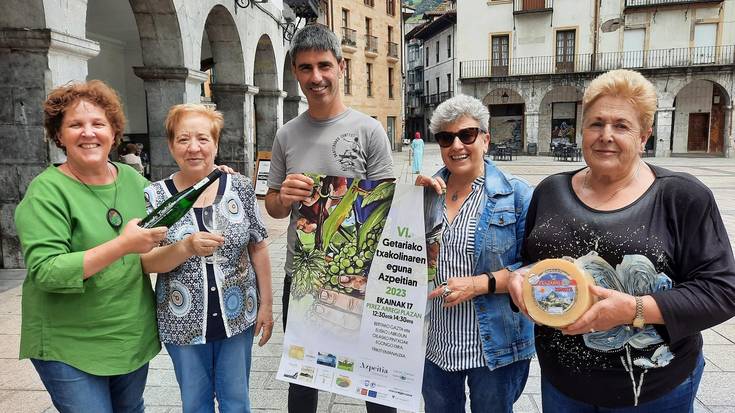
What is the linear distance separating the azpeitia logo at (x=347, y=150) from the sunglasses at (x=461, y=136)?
456mm

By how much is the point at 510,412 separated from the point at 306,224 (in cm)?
118

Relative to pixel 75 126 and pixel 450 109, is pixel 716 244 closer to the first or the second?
pixel 450 109

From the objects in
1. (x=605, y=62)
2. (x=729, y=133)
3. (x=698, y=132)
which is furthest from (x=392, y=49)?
(x=729, y=133)

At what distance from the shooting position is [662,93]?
27.6m

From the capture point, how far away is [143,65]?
8.03 metres

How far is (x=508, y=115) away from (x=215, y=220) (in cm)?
3325

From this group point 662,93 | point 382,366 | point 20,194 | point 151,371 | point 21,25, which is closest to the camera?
point 382,366

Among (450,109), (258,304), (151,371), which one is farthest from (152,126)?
(450,109)

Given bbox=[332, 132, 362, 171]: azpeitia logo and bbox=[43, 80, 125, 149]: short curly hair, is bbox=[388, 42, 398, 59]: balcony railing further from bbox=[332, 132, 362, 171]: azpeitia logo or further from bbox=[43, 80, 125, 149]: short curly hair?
bbox=[43, 80, 125, 149]: short curly hair

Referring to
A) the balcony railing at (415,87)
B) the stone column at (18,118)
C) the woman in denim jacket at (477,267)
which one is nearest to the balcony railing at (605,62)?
the balcony railing at (415,87)

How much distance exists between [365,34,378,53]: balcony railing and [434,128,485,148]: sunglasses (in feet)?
107

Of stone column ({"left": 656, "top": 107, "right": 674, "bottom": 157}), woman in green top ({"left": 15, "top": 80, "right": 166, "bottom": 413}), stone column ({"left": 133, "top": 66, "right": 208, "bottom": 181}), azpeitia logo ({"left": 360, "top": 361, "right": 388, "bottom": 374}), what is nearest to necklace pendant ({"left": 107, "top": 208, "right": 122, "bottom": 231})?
woman in green top ({"left": 15, "top": 80, "right": 166, "bottom": 413})

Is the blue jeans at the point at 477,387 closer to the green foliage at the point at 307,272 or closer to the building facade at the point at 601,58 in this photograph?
the green foliage at the point at 307,272

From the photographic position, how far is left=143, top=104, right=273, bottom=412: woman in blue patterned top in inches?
82.4
